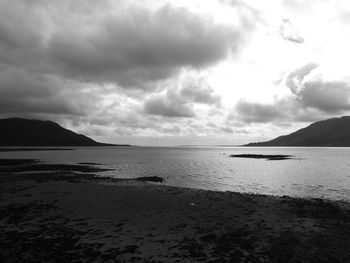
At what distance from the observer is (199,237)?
664 inches

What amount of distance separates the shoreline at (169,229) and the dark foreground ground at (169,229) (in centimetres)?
5

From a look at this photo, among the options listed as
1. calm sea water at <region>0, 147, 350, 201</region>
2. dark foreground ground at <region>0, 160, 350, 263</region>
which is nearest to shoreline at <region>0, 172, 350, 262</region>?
dark foreground ground at <region>0, 160, 350, 263</region>

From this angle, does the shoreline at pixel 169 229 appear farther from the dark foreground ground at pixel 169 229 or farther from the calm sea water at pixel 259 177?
the calm sea water at pixel 259 177

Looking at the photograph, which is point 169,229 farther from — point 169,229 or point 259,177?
point 259,177

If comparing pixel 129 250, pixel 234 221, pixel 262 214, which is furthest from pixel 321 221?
pixel 129 250

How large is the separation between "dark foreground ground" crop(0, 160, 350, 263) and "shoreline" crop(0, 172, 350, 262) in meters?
0.05

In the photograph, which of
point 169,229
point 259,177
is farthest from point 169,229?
point 259,177

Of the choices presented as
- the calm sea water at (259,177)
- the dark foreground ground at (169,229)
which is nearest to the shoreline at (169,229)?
the dark foreground ground at (169,229)

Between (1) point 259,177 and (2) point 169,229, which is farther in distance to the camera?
(1) point 259,177

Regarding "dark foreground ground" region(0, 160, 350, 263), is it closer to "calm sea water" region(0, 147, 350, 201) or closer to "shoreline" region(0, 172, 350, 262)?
"shoreline" region(0, 172, 350, 262)

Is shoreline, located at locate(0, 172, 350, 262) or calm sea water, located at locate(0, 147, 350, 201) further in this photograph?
calm sea water, located at locate(0, 147, 350, 201)

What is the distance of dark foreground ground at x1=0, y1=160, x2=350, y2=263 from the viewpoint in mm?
13953

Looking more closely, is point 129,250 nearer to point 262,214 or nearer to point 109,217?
point 109,217

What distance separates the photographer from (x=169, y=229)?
18578 mm
